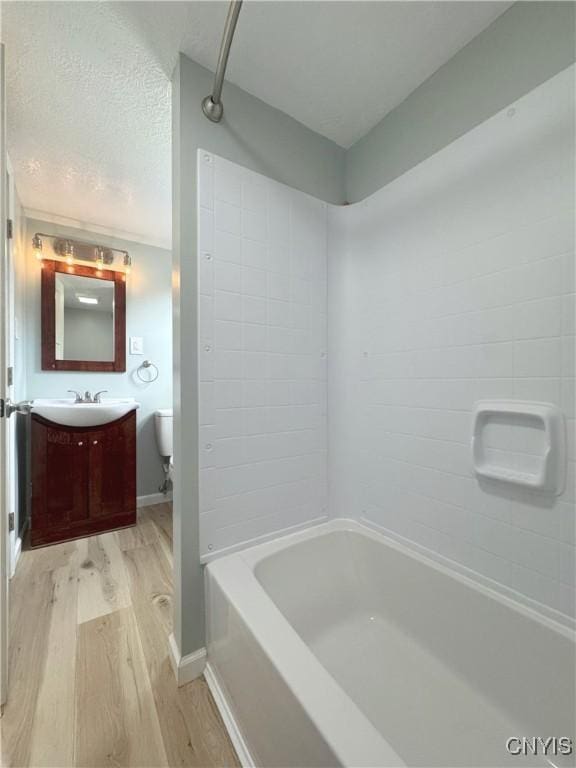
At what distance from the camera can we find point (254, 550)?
49.0 inches

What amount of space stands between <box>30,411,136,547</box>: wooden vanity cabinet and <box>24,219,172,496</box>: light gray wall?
37 centimetres

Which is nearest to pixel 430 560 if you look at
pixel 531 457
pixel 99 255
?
pixel 531 457

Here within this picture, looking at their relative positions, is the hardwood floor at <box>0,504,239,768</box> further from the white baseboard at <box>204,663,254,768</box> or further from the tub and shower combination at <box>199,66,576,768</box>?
the tub and shower combination at <box>199,66,576,768</box>

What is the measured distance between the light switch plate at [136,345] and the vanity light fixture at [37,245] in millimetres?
822

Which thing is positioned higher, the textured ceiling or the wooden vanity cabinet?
the textured ceiling

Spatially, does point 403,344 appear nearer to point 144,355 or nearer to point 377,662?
point 377,662

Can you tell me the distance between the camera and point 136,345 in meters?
2.61

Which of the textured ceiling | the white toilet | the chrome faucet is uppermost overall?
the textured ceiling

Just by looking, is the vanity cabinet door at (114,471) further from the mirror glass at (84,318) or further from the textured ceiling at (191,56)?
the textured ceiling at (191,56)

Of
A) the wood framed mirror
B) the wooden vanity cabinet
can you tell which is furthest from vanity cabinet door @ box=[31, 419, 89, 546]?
the wood framed mirror

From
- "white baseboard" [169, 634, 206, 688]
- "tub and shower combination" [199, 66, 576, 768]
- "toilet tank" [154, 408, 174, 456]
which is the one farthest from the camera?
"toilet tank" [154, 408, 174, 456]

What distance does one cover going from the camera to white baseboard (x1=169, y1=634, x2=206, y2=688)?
1.11m

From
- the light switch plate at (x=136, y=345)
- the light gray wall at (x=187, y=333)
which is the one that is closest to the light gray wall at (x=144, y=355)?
the light switch plate at (x=136, y=345)

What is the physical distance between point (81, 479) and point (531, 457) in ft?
8.19
